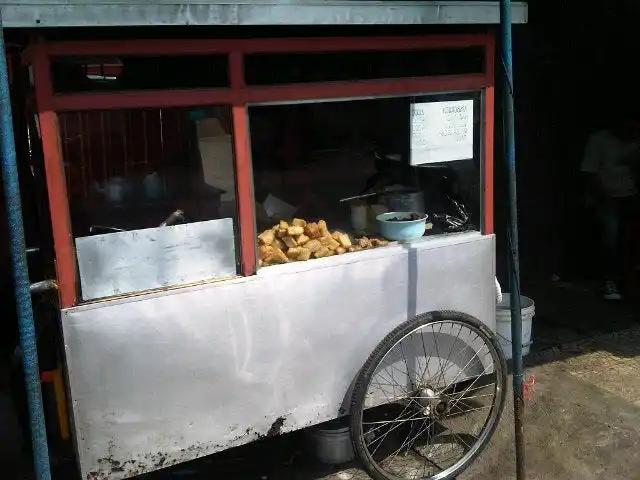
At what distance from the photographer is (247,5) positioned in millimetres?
2982

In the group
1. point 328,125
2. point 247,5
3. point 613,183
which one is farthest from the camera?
point 613,183

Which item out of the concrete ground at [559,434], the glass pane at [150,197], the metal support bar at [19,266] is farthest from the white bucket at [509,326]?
the metal support bar at [19,266]

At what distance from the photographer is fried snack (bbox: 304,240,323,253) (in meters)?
3.69

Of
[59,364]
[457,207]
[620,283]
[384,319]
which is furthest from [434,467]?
[620,283]

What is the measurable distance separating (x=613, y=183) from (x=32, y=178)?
5.41 m

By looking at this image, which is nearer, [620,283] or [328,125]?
[328,125]

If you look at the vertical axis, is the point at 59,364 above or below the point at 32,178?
below

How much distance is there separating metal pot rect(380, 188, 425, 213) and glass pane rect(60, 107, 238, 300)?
106cm

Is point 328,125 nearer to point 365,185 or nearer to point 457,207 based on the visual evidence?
point 365,185

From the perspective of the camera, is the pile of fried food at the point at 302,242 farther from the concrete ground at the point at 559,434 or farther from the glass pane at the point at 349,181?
the concrete ground at the point at 559,434

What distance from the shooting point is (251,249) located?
347 centimetres

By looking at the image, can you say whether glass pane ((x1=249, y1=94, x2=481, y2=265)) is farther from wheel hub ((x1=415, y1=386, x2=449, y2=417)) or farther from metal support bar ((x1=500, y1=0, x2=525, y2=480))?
wheel hub ((x1=415, y1=386, x2=449, y2=417))

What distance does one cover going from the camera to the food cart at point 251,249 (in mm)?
3113

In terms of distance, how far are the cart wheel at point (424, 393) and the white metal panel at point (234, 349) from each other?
157 millimetres
